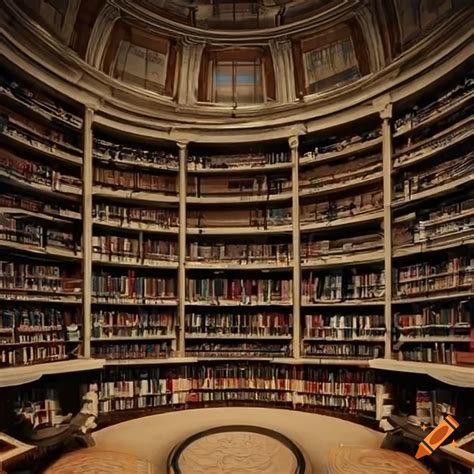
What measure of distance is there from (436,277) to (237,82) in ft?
8.18

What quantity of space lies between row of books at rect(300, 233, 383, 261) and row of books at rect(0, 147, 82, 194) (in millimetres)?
2044

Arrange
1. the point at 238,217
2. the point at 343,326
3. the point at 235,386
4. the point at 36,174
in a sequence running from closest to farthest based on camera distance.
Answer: the point at 36,174 → the point at 343,326 → the point at 235,386 → the point at 238,217

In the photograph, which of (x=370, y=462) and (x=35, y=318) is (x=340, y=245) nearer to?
(x=370, y=462)

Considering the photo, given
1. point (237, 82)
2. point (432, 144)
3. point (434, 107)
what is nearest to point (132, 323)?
point (237, 82)

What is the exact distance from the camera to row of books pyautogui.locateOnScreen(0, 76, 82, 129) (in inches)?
142

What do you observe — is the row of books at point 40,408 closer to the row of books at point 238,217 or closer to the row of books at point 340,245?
the row of books at point 238,217

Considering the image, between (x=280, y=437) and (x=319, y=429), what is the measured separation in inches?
18.7

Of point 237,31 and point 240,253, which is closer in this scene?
point 237,31

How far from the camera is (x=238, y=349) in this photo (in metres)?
4.70

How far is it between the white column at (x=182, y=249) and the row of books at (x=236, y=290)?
90mm

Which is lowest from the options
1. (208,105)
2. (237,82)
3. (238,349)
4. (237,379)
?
(237,379)

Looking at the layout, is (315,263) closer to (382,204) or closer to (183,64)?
(382,204)

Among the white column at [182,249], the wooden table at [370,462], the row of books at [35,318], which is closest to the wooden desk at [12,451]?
the row of books at [35,318]

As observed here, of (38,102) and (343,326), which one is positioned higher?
(38,102)
